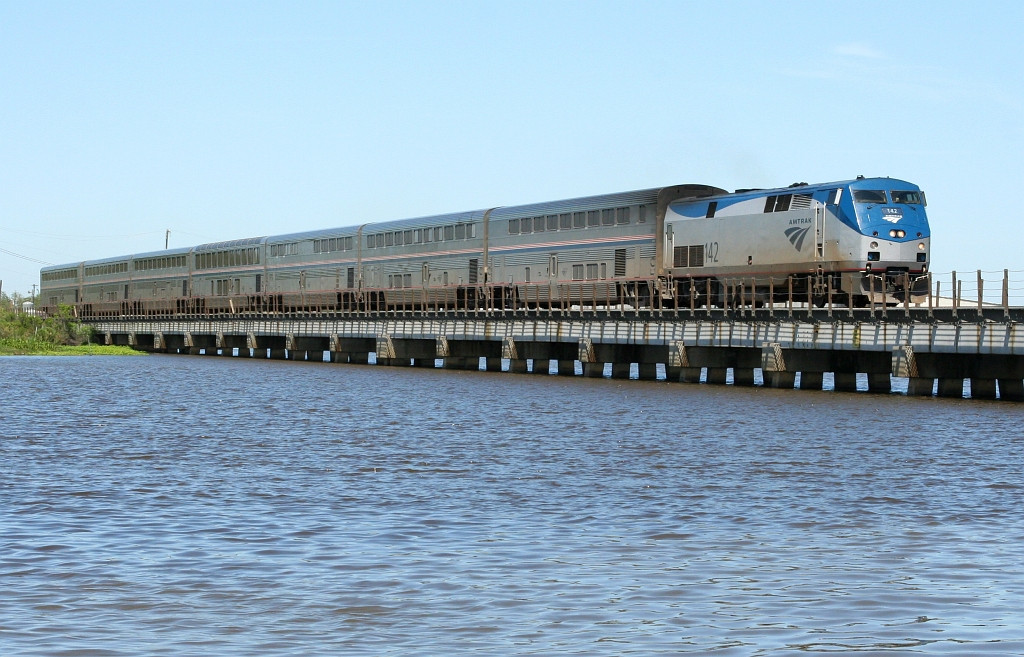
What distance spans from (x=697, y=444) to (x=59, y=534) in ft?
47.2

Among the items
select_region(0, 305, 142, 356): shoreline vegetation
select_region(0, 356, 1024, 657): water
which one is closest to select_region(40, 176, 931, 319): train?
select_region(0, 356, 1024, 657): water

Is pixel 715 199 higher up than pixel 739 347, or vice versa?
pixel 715 199

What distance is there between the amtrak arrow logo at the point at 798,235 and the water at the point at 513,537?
12213mm

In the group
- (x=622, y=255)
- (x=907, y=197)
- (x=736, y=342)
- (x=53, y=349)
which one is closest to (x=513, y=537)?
(x=736, y=342)

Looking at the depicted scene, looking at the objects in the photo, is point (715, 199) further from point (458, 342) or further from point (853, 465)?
point (853, 465)

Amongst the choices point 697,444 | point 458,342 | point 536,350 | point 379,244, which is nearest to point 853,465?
point 697,444

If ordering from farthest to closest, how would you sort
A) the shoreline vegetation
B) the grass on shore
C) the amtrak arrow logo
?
the shoreline vegetation → the grass on shore → the amtrak arrow logo

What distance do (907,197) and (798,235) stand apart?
3.66 meters

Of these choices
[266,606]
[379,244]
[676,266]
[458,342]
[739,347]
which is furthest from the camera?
[379,244]

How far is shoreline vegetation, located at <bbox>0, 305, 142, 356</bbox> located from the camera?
89312 mm

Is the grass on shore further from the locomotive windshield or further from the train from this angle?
the locomotive windshield

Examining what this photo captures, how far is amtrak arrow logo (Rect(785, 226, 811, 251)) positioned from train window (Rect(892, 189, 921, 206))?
290cm

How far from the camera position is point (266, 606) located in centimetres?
1094

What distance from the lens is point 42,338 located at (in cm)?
9212
